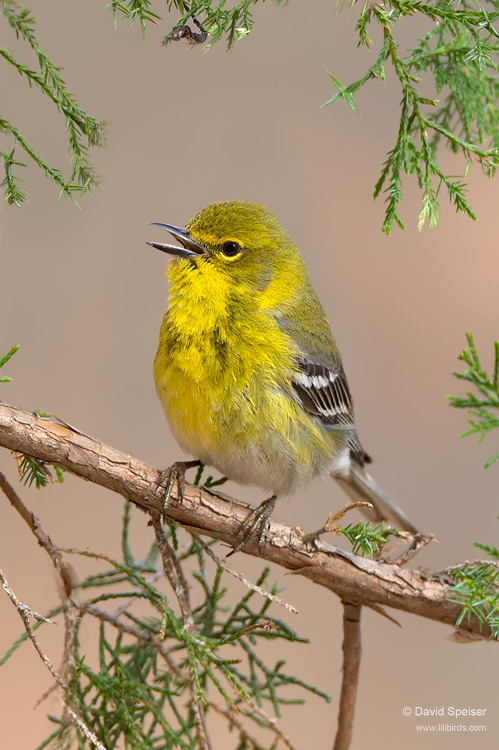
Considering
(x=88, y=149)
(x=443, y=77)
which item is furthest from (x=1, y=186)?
(x=443, y=77)

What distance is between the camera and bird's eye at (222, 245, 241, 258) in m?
2.81

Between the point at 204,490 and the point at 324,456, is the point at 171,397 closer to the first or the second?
Answer: the point at 204,490

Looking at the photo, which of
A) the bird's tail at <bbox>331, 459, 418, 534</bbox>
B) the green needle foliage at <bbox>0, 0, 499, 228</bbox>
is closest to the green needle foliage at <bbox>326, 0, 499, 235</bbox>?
the green needle foliage at <bbox>0, 0, 499, 228</bbox>

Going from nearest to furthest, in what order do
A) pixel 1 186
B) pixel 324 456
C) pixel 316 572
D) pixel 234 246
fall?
pixel 1 186 → pixel 316 572 → pixel 234 246 → pixel 324 456

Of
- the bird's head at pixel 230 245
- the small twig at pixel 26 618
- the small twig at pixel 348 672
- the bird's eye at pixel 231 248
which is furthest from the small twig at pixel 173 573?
the bird's eye at pixel 231 248

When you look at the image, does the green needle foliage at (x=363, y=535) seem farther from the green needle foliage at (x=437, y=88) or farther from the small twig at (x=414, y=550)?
the green needle foliage at (x=437, y=88)

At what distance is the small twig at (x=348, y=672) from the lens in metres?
2.62

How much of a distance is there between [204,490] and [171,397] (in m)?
0.42

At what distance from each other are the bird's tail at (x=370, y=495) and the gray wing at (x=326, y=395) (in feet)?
0.29

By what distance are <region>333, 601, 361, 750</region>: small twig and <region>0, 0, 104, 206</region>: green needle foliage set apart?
1706 millimetres

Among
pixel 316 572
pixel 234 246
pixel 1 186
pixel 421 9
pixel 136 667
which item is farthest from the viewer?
pixel 234 246

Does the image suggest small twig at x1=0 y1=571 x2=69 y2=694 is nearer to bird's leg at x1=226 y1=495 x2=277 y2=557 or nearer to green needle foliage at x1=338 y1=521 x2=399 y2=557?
bird's leg at x1=226 y1=495 x2=277 y2=557

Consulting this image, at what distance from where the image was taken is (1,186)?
1908 mm

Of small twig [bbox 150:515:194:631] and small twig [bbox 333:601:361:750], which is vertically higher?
small twig [bbox 150:515:194:631]
